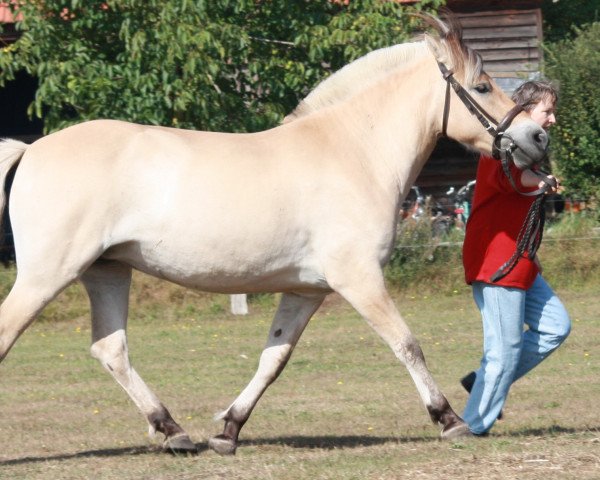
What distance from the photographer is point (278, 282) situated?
6.23m

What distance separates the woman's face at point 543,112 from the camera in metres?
6.43

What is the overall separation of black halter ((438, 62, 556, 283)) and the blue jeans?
6.8 inches

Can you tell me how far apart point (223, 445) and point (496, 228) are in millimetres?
1930

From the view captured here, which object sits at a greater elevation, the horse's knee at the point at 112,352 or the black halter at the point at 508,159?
the black halter at the point at 508,159

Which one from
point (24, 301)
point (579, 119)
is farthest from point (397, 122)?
point (579, 119)

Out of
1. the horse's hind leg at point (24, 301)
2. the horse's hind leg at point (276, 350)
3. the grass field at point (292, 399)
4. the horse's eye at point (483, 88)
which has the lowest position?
the grass field at point (292, 399)

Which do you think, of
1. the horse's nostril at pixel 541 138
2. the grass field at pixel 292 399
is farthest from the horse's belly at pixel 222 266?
the horse's nostril at pixel 541 138

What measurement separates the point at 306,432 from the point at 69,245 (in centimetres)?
227

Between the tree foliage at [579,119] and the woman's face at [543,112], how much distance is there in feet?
36.7

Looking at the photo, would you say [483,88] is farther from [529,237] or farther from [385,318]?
[385,318]

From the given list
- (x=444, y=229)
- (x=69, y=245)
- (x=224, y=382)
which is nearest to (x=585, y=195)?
(x=444, y=229)

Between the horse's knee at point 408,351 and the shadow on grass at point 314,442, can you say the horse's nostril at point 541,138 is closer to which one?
the horse's knee at point 408,351

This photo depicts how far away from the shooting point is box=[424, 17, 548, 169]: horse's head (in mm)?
6387

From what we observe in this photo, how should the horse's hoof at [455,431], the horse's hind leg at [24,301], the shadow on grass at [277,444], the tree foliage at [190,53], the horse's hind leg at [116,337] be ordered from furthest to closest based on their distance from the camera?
the tree foliage at [190,53]
the shadow on grass at [277,444]
the horse's hind leg at [116,337]
the horse's hoof at [455,431]
the horse's hind leg at [24,301]
